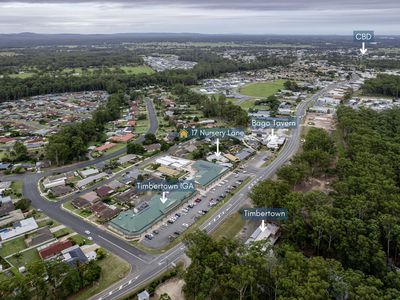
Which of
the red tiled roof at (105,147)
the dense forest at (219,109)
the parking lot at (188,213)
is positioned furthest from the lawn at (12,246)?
the dense forest at (219,109)

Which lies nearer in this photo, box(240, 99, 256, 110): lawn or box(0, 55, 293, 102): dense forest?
box(240, 99, 256, 110): lawn

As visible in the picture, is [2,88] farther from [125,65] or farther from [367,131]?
[367,131]

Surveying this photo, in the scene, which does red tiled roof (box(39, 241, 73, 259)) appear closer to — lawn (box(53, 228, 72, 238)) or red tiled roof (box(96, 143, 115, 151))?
lawn (box(53, 228, 72, 238))

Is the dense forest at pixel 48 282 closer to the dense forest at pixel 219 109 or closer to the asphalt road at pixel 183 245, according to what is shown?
Answer: the asphalt road at pixel 183 245

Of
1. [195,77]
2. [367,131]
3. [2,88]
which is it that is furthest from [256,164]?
[2,88]

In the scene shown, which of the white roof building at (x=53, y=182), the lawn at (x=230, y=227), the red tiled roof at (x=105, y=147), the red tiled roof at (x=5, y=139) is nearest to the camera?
the lawn at (x=230, y=227)

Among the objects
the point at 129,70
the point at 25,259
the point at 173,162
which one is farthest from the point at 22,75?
the point at 25,259

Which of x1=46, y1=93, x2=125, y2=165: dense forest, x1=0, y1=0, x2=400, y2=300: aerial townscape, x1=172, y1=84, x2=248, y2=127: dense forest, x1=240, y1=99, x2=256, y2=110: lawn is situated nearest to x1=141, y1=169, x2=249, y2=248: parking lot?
x1=0, y1=0, x2=400, y2=300: aerial townscape
